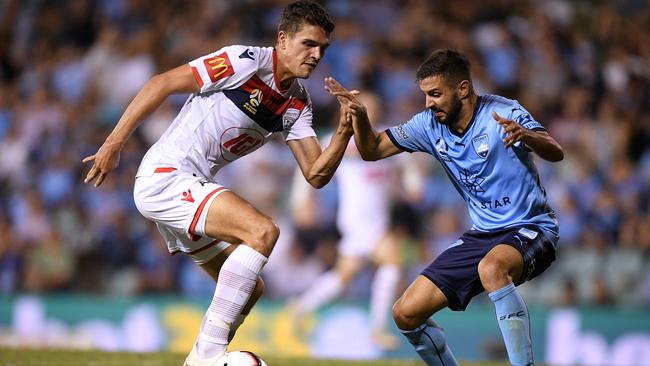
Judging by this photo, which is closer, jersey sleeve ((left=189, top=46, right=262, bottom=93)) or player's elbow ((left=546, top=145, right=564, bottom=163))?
player's elbow ((left=546, top=145, right=564, bottom=163))

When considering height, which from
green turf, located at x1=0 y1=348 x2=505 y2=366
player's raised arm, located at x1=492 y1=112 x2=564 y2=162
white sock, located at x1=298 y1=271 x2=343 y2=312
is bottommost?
green turf, located at x1=0 y1=348 x2=505 y2=366

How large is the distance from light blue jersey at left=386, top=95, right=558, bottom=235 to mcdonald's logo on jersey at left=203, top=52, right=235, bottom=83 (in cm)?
151

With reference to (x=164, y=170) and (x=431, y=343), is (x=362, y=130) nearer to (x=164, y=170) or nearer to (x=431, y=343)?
(x=164, y=170)

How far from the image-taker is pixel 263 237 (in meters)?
6.14

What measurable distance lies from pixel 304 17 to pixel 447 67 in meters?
1.01

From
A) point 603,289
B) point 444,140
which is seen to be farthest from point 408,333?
point 603,289

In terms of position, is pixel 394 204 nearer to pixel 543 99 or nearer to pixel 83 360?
pixel 543 99

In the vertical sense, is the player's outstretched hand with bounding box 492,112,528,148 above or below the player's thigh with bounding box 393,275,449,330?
above

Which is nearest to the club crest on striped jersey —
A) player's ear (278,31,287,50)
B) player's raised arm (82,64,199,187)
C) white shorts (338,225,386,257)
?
player's ear (278,31,287,50)

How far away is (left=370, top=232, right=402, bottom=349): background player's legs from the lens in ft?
39.3

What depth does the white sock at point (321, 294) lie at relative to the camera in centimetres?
1215

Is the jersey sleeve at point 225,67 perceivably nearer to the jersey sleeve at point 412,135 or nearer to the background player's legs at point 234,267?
the background player's legs at point 234,267

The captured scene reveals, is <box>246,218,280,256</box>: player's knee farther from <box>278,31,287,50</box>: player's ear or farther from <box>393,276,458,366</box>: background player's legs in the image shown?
<box>278,31,287,50</box>: player's ear

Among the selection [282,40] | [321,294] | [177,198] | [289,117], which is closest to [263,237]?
[177,198]
